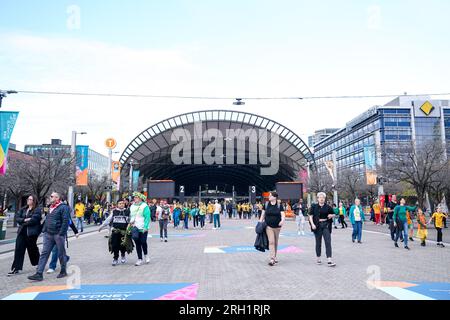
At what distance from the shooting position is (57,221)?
→ 864 centimetres

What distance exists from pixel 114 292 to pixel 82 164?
860 inches

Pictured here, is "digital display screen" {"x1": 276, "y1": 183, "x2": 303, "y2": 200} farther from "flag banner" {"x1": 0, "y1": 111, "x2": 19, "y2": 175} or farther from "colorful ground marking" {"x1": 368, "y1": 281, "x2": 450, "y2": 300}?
"colorful ground marking" {"x1": 368, "y1": 281, "x2": 450, "y2": 300}

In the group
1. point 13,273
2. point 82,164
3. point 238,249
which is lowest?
point 238,249

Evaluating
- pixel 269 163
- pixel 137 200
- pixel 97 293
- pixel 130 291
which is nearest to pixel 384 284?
pixel 130 291

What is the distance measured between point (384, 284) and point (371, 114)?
98.4 meters

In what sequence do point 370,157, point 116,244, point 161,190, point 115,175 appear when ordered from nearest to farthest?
point 116,244 → point 370,157 → point 115,175 → point 161,190

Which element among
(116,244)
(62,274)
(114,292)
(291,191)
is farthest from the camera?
(291,191)

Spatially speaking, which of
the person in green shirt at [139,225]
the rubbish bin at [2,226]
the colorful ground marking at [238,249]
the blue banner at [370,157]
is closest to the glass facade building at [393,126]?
the blue banner at [370,157]

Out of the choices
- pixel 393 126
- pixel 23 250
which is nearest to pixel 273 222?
pixel 23 250

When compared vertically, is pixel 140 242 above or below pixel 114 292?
above

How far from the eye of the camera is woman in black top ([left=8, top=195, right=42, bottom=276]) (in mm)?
8844

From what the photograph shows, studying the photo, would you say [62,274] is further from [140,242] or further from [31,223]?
[140,242]

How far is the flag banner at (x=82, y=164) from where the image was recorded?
25516mm

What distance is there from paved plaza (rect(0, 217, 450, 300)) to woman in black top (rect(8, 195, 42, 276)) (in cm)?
38
